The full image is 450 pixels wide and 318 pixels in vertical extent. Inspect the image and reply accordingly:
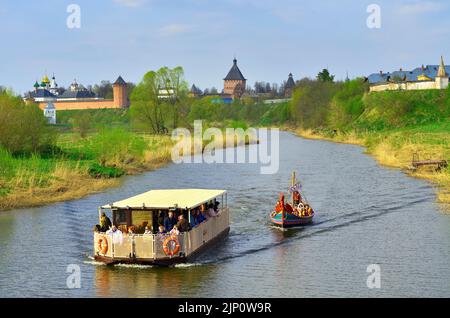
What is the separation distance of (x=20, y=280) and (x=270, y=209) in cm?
1794

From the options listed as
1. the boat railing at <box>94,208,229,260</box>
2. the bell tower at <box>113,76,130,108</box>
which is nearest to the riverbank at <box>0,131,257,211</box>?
the boat railing at <box>94,208,229,260</box>

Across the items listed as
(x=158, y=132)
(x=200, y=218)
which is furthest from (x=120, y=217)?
(x=158, y=132)

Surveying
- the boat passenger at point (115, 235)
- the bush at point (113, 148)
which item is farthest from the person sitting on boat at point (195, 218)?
the bush at point (113, 148)

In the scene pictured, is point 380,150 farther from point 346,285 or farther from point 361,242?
point 346,285

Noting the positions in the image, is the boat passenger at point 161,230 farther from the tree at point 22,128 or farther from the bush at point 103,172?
the tree at point 22,128

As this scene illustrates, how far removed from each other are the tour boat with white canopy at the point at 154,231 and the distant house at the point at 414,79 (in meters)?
107

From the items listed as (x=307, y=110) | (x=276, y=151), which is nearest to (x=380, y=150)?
(x=276, y=151)

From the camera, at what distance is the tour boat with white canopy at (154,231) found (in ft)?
80.7

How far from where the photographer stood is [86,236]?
1226 inches

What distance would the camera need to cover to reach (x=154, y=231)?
2589 cm

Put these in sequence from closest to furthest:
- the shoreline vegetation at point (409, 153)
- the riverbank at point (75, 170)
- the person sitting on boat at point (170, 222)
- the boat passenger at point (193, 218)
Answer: the person sitting on boat at point (170, 222), the boat passenger at point (193, 218), the riverbank at point (75, 170), the shoreline vegetation at point (409, 153)

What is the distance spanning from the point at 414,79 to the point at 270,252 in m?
119

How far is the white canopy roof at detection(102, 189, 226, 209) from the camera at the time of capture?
25.9 metres

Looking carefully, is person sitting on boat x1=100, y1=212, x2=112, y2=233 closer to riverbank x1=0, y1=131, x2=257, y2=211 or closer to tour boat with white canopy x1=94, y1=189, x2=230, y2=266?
tour boat with white canopy x1=94, y1=189, x2=230, y2=266
